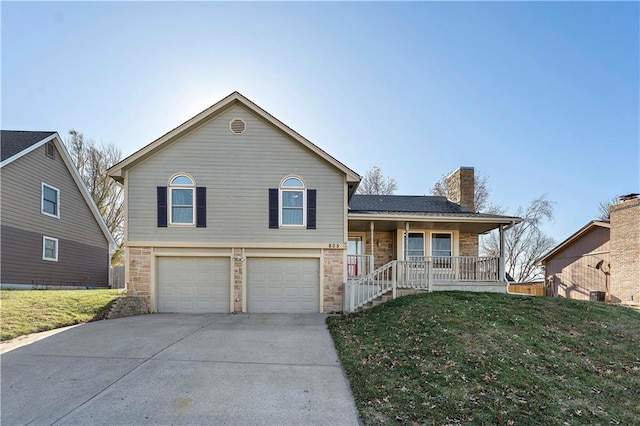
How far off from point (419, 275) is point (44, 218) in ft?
51.1

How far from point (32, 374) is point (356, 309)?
7.57 meters

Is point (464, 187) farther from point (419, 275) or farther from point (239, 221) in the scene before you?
point (239, 221)

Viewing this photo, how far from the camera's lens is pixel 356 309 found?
10188 millimetres

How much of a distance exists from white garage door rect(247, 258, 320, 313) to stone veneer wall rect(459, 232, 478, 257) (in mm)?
7009

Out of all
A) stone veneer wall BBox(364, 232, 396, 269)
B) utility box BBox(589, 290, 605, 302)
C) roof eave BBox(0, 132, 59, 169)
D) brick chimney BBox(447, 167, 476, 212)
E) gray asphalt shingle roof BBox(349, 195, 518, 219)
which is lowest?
utility box BBox(589, 290, 605, 302)

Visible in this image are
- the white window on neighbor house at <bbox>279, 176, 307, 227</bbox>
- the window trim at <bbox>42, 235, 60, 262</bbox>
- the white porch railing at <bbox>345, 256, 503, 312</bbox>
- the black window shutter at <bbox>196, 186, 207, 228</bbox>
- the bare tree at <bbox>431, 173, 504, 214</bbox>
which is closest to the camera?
the white porch railing at <bbox>345, 256, 503, 312</bbox>

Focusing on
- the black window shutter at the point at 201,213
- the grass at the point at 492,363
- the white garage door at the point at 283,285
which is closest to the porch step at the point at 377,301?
the grass at the point at 492,363

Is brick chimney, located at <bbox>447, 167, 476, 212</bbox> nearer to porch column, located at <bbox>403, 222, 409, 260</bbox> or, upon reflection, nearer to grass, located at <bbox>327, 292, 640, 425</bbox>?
porch column, located at <bbox>403, 222, 409, 260</bbox>

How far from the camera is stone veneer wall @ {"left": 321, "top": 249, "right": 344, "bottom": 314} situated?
10.7 meters

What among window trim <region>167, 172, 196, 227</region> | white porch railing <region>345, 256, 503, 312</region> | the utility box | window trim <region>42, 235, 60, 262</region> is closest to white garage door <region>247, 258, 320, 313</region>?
white porch railing <region>345, 256, 503, 312</region>

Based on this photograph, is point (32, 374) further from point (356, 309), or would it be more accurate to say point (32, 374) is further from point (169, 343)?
point (356, 309)

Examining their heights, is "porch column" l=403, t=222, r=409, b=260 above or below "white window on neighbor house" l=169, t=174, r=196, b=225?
below

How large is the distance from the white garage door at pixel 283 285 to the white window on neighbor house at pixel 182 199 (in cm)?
249

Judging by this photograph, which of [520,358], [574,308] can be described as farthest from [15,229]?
[574,308]
